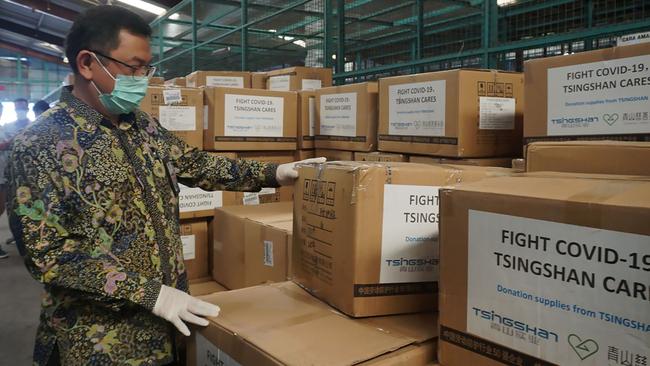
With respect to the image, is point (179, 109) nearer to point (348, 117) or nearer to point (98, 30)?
point (348, 117)

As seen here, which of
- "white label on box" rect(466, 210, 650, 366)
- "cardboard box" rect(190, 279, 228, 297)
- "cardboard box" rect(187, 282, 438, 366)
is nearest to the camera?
"white label on box" rect(466, 210, 650, 366)

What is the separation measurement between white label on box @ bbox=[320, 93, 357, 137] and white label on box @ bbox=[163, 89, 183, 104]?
2.16 ft

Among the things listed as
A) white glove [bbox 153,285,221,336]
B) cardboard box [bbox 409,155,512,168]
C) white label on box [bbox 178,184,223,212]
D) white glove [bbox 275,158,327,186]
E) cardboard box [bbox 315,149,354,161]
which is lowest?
white glove [bbox 153,285,221,336]

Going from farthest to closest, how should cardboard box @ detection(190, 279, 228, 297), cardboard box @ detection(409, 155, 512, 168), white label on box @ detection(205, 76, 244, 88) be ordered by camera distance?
1. white label on box @ detection(205, 76, 244, 88)
2. cardboard box @ detection(190, 279, 228, 297)
3. cardboard box @ detection(409, 155, 512, 168)

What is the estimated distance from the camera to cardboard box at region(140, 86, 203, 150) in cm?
219

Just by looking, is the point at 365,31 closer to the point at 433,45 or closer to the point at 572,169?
the point at 433,45

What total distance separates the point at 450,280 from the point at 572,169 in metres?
0.41

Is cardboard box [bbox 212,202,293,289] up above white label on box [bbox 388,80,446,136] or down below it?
below

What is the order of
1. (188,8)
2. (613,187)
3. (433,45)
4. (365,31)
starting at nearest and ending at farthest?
(613,187), (433,45), (365,31), (188,8)

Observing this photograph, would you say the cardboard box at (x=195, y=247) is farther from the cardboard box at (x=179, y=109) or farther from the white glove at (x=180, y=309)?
the white glove at (x=180, y=309)

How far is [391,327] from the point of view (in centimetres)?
99

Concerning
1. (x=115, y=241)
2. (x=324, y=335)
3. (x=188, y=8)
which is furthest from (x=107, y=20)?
(x=188, y=8)

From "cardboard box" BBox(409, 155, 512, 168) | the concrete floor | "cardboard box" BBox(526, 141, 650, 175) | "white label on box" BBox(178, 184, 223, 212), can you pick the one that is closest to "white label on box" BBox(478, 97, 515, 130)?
"cardboard box" BBox(409, 155, 512, 168)

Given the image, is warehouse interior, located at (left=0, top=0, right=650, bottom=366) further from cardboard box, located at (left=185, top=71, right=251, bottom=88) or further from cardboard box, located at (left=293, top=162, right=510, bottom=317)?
cardboard box, located at (left=185, top=71, right=251, bottom=88)
